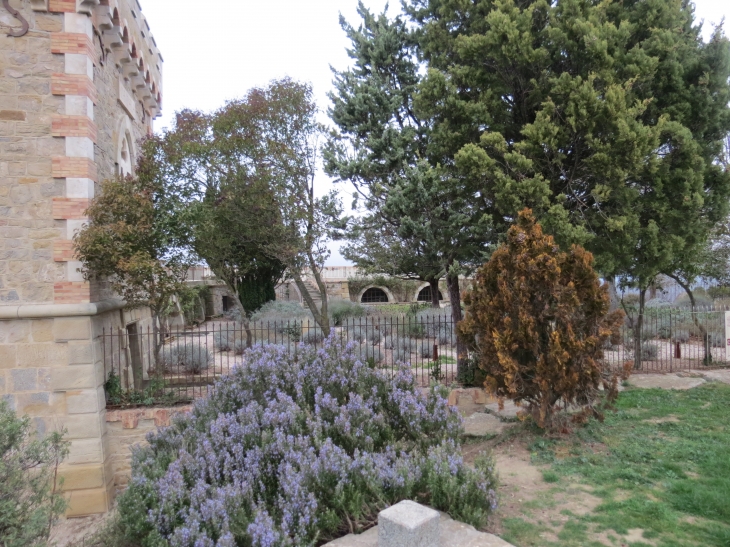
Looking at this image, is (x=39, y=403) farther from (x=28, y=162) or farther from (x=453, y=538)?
(x=453, y=538)

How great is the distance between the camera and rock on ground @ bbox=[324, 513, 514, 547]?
3.26 meters

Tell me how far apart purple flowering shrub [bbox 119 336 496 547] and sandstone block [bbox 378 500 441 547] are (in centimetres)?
49

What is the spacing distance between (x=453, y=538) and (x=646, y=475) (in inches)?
93.2

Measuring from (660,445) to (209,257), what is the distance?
29.5 ft

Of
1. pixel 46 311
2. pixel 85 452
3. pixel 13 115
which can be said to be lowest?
pixel 85 452

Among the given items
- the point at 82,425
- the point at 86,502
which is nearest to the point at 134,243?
the point at 82,425

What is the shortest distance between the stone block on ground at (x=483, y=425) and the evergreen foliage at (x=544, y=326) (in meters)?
1.03

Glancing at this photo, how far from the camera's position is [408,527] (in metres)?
2.93

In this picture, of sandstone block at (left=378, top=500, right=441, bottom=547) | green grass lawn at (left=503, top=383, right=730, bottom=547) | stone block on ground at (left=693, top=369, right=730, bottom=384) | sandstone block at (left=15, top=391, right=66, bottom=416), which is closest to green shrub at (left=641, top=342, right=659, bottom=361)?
stone block on ground at (left=693, top=369, right=730, bottom=384)

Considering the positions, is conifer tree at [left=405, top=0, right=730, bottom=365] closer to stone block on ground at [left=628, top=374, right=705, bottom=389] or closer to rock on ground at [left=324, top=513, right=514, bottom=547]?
stone block on ground at [left=628, top=374, right=705, bottom=389]

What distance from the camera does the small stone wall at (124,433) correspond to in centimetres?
745

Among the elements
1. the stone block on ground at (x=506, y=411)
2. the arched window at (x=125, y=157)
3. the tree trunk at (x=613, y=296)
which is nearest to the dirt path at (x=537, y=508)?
the stone block on ground at (x=506, y=411)

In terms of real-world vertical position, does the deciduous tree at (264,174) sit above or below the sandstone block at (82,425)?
above

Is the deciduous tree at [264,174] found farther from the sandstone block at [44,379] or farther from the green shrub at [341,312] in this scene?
the green shrub at [341,312]
